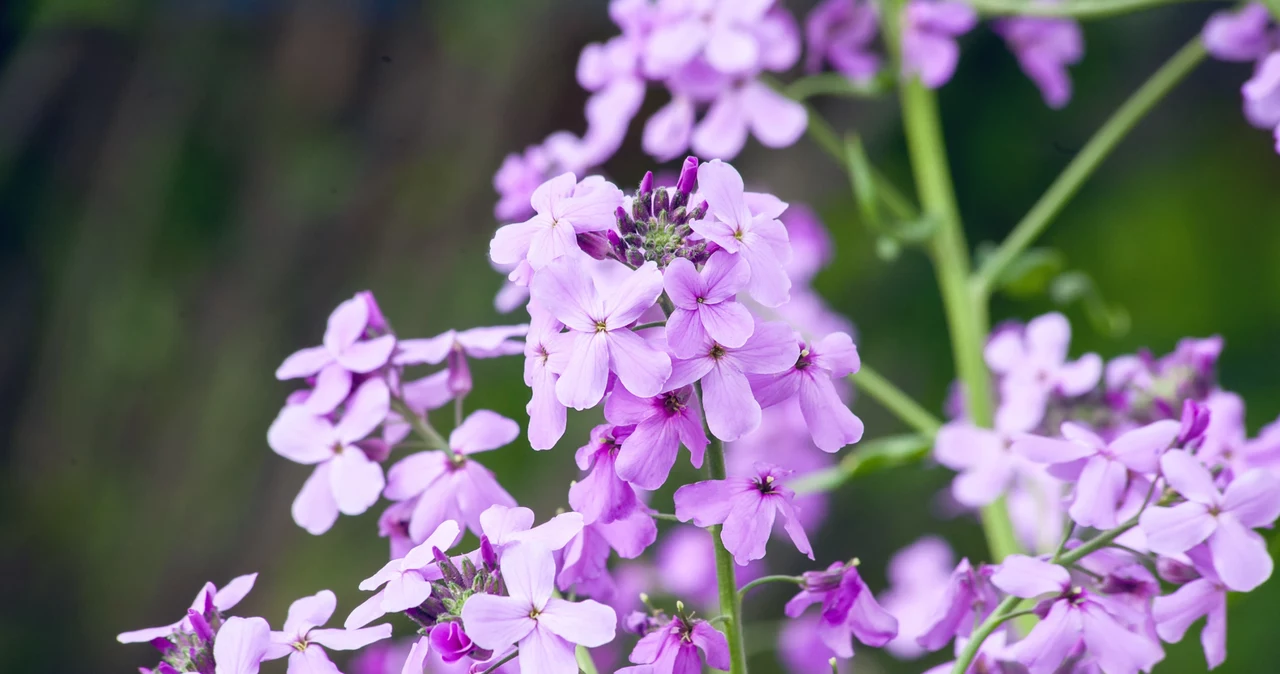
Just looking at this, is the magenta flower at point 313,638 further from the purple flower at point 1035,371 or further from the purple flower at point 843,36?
the purple flower at point 843,36

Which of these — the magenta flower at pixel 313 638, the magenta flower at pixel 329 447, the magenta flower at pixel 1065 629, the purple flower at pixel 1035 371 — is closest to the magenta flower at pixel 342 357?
the magenta flower at pixel 329 447

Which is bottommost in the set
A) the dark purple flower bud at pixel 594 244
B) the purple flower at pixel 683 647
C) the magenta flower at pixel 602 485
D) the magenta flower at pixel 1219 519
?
the purple flower at pixel 683 647

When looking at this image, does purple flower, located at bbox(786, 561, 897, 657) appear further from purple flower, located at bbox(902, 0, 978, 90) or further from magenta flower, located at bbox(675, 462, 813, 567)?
purple flower, located at bbox(902, 0, 978, 90)

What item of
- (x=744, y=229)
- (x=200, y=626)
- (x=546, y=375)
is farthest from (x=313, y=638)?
(x=744, y=229)

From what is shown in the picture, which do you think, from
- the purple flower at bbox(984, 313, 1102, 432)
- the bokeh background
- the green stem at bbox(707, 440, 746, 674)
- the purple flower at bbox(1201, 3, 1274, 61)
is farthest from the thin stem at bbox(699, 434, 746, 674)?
the bokeh background

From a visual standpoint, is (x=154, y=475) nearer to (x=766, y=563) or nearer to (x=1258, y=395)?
(x=766, y=563)

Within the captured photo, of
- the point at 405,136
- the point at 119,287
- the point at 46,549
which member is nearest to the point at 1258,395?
the point at 405,136
